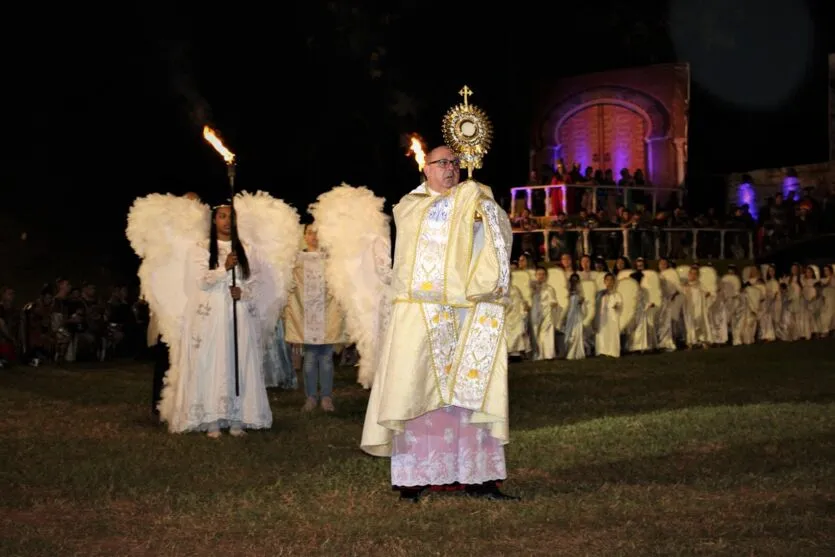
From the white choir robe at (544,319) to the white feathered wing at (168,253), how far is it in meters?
9.41

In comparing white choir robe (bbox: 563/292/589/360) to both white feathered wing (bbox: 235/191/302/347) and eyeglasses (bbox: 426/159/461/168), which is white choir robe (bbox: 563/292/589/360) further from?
→ eyeglasses (bbox: 426/159/461/168)

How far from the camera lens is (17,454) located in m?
9.88

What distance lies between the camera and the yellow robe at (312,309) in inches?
492

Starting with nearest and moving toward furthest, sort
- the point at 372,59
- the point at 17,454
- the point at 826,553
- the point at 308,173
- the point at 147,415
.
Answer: the point at 826,553 → the point at 17,454 → the point at 147,415 → the point at 308,173 → the point at 372,59

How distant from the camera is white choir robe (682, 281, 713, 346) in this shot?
22.5 meters

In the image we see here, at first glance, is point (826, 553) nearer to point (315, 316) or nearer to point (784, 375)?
point (315, 316)

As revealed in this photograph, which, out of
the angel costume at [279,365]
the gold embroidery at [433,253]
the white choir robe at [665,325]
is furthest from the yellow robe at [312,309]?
the white choir robe at [665,325]

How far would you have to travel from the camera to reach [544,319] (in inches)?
787

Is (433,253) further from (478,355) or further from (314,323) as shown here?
(314,323)

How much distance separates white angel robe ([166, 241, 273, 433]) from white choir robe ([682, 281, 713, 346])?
1310 cm

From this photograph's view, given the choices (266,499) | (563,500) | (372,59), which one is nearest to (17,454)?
(266,499)

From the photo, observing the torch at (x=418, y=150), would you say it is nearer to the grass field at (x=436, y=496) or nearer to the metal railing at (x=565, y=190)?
the grass field at (x=436, y=496)

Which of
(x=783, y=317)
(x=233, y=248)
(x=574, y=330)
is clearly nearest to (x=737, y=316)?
(x=783, y=317)

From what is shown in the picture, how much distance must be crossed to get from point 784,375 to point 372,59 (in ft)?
Result: 68.1
